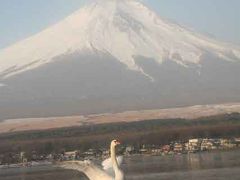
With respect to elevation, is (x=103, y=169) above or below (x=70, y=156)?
below

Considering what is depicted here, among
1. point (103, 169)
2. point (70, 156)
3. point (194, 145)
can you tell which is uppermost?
point (194, 145)

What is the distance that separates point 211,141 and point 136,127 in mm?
17995

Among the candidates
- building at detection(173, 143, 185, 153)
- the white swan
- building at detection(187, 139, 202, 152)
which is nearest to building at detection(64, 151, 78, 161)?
building at detection(173, 143, 185, 153)

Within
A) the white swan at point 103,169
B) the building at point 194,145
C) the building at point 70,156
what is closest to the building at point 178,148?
the building at point 194,145

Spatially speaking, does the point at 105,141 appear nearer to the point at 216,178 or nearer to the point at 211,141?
the point at 211,141

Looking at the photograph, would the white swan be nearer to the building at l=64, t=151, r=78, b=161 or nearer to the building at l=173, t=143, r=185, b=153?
the building at l=64, t=151, r=78, b=161

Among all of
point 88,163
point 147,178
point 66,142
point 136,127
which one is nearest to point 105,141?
point 66,142

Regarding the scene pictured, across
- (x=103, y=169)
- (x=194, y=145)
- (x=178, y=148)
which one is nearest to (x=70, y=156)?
(x=178, y=148)

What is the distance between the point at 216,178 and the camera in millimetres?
28906

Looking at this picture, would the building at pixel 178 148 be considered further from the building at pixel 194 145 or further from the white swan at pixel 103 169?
the white swan at pixel 103 169

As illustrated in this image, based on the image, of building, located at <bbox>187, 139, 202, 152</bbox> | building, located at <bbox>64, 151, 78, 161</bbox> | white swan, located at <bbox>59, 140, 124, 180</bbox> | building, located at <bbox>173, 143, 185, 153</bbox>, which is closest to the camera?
white swan, located at <bbox>59, 140, 124, 180</bbox>

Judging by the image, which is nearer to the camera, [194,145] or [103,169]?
[103,169]

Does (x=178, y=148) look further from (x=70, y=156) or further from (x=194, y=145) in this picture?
(x=70, y=156)

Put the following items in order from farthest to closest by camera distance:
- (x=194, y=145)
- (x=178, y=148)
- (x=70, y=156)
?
1. (x=70, y=156)
2. (x=178, y=148)
3. (x=194, y=145)
